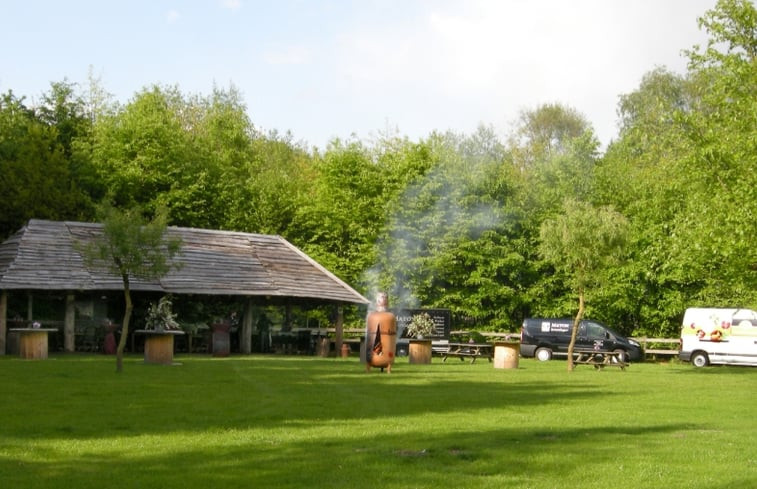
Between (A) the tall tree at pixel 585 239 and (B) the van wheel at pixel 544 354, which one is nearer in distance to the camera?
(A) the tall tree at pixel 585 239

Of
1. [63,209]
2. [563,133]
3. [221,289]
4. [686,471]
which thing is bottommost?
[686,471]

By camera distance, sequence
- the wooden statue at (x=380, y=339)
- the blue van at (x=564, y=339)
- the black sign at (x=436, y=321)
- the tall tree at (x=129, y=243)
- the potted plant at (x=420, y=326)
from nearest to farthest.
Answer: the tall tree at (x=129, y=243)
the wooden statue at (x=380, y=339)
the potted plant at (x=420, y=326)
the blue van at (x=564, y=339)
the black sign at (x=436, y=321)

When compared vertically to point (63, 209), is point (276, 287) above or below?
below

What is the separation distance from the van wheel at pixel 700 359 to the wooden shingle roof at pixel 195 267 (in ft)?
43.6

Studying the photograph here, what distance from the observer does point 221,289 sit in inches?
1438

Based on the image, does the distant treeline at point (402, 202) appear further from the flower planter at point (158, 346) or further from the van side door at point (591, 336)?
the flower planter at point (158, 346)

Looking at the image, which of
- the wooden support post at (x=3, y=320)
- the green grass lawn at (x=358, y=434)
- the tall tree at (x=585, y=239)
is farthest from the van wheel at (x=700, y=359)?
the wooden support post at (x=3, y=320)

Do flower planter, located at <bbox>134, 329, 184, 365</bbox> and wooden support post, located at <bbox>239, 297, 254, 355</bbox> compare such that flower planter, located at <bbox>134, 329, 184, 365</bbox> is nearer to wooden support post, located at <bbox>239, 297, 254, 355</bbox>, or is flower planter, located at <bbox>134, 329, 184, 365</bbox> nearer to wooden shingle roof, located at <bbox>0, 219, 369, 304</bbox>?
wooden shingle roof, located at <bbox>0, 219, 369, 304</bbox>

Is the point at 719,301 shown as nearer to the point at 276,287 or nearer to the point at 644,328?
the point at 644,328

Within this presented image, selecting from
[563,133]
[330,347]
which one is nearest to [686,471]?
[330,347]

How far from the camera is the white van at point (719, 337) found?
40.0m

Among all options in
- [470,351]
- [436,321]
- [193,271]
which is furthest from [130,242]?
[436,321]

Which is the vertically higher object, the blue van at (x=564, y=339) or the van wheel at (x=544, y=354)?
the blue van at (x=564, y=339)

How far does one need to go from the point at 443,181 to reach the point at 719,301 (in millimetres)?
12689
